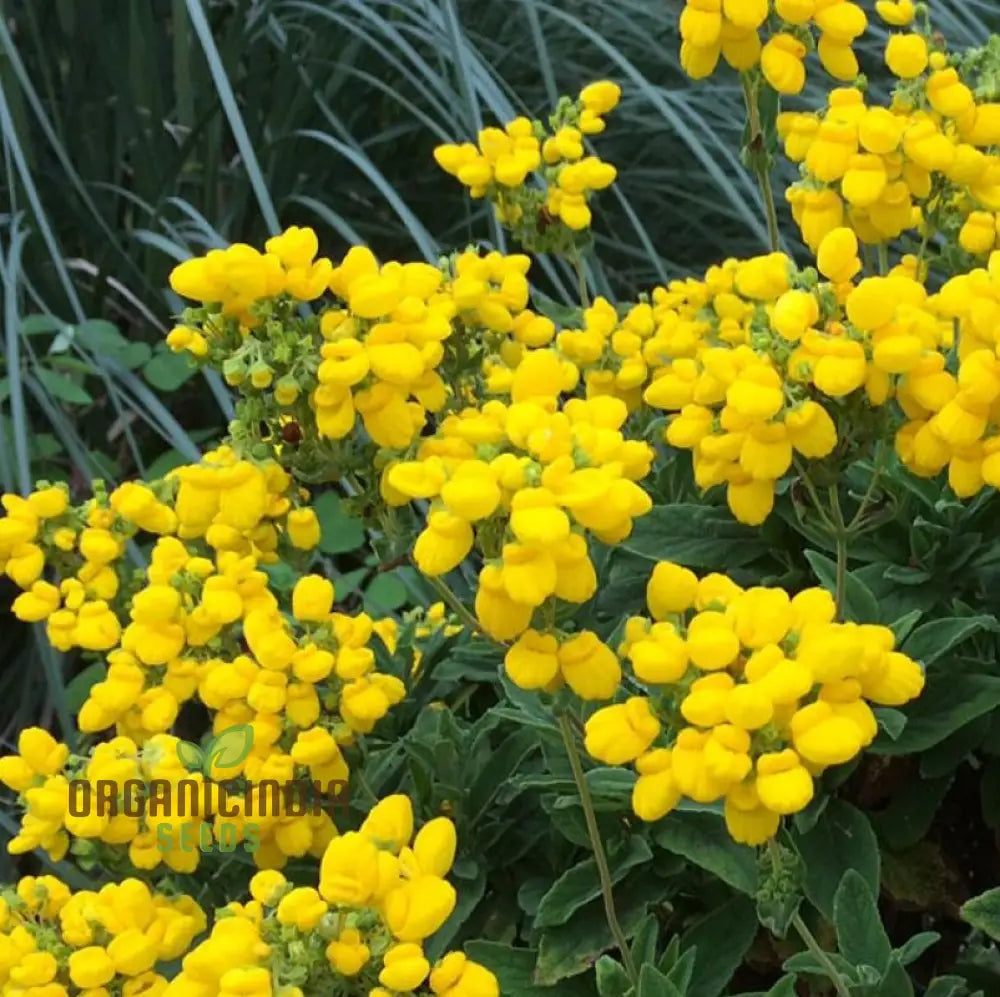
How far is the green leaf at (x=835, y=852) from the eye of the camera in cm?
71

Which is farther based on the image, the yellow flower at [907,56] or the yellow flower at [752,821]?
the yellow flower at [907,56]

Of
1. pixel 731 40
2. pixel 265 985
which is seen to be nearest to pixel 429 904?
pixel 265 985

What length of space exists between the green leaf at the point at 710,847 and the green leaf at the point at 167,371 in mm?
917

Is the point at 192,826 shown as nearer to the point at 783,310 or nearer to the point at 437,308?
the point at 437,308

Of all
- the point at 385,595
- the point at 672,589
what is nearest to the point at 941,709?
the point at 672,589

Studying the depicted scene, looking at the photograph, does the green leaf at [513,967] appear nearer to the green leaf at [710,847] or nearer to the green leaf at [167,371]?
the green leaf at [710,847]

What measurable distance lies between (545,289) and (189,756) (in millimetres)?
1301

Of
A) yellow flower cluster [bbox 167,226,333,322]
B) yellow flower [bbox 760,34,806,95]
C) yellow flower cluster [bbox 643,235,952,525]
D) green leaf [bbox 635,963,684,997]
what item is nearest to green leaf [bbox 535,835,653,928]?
green leaf [bbox 635,963,684,997]

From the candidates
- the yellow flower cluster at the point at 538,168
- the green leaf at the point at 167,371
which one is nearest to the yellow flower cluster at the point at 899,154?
the yellow flower cluster at the point at 538,168

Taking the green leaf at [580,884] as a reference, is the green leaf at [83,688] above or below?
below

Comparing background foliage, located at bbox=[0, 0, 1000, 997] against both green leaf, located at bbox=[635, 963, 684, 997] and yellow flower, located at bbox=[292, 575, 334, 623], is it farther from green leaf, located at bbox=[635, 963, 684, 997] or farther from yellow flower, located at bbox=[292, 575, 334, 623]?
yellow flower, located at bbox=[292, 575, 334, 623]

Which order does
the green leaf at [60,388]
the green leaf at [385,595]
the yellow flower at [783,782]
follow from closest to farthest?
the yellow flower at [783,782] < the green leaf at [385,595] < the green leaf at [60,388]

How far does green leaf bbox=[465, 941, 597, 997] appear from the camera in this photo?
0.73 meters

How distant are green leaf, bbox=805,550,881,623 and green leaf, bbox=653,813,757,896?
0.14 m
